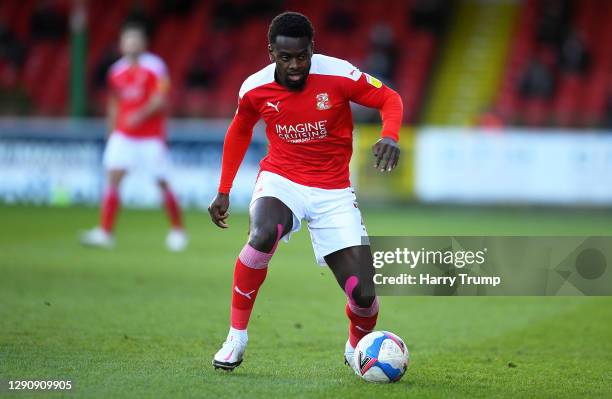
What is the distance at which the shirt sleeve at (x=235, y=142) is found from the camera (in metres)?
6.02

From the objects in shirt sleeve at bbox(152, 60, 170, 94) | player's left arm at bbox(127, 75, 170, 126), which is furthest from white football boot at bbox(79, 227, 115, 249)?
shirt sleeve at bbox(152, 60, 170, 94)

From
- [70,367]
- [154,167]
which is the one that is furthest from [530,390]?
[154,167]

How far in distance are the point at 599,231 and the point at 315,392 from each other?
32.2ft

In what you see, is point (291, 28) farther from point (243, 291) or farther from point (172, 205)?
point (172, 205)

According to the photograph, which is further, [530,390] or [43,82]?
[43,82]

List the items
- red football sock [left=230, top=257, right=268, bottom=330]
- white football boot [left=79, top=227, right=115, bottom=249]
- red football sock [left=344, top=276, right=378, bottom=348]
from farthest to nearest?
1. white football boot [left=79, top=227, right=115, bottom=249]
2. red football sock [left=344, top=276, right=378, bottom=348]
3. red football sock [left=230, top=257, right=268, bottom=330]

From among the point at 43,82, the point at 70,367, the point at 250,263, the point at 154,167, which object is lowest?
the point at 43,82

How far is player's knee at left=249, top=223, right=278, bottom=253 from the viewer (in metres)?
5.72

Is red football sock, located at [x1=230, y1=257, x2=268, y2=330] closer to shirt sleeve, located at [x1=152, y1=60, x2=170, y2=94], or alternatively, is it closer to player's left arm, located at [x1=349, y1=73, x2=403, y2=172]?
player's left arm, located at [x1=349, y1=73, x2=403, y2=172]

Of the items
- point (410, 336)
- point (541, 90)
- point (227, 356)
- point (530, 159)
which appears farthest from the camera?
point (541, 90)

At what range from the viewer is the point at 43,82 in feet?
82.9

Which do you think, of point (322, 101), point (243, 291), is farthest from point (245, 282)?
point (322, 101)

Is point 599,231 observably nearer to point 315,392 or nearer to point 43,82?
point 315,392

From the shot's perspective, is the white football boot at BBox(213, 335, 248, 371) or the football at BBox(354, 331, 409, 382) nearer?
the football at BBox(354, 331, 409, 382)
